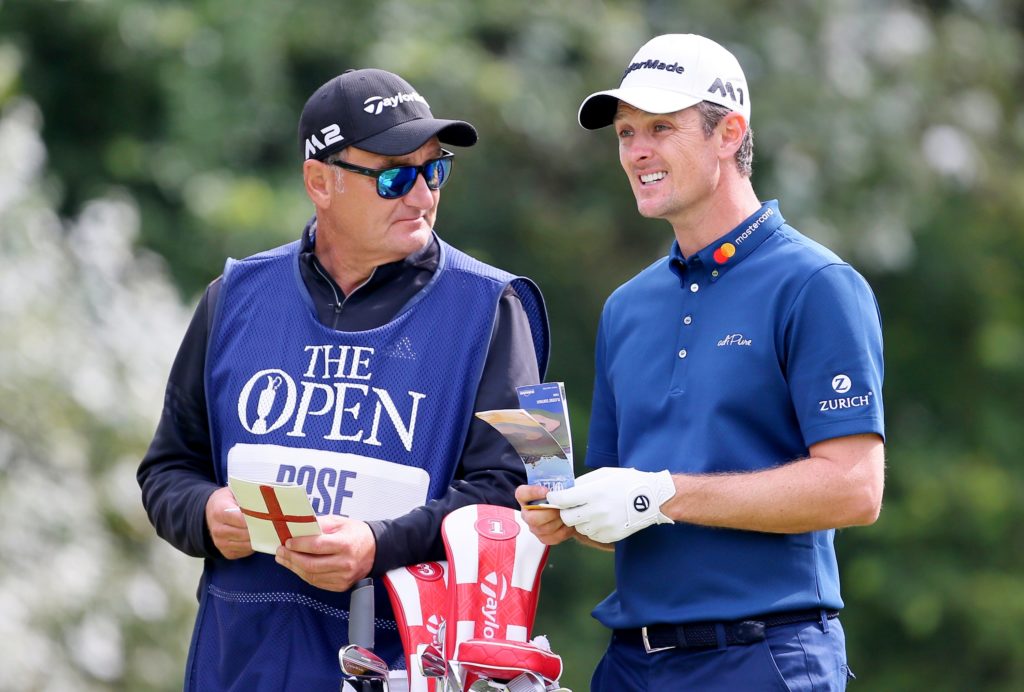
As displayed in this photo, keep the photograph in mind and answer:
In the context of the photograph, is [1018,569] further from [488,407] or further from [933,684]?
[488,407]

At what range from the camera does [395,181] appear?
385 cm

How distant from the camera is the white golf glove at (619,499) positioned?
3.27 metres

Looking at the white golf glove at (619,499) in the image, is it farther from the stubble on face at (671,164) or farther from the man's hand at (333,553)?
the stubble on face at (671,164)

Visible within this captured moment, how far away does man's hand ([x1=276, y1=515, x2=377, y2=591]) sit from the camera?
347cm

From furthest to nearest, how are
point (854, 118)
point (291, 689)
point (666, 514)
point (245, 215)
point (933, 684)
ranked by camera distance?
point (933, 684)
point (854, 118)
point (245, 215)
point (291, 689)
point (666, 514)

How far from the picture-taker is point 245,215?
928 cm

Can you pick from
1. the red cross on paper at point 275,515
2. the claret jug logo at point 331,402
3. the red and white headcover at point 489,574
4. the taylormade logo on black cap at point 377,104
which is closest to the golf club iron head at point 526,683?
the red and white headcover at point 489,574

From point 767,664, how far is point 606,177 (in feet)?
27.1

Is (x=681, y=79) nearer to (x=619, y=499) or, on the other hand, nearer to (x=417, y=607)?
(x=619, y=499)

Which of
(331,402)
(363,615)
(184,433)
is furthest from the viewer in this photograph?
(184,433)

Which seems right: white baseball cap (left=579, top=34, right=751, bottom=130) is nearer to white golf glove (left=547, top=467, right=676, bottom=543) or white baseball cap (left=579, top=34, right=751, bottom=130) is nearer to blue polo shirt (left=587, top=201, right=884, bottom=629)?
blue polo shirt (left=587, top=201, right=884, bottom=629)

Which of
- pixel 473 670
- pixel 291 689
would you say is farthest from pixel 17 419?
pixel 473 670

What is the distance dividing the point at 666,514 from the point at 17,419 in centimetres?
470

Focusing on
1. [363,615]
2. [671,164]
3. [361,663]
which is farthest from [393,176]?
[361,663]
